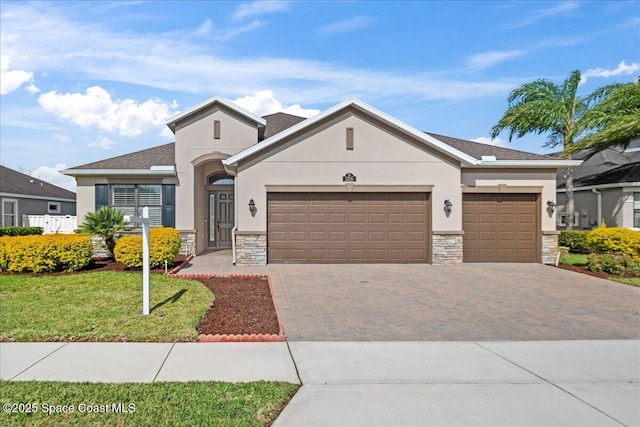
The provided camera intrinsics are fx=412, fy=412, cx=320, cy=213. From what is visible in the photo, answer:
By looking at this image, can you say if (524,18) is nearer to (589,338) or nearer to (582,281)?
(582,281)

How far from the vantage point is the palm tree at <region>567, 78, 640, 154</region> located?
58.1 feet

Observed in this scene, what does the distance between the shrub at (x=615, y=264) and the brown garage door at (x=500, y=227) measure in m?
2.28

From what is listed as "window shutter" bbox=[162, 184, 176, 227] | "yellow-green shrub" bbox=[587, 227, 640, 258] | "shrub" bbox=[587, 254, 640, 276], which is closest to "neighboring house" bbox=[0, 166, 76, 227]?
"window shutter" bbox=[162, 184, 176, 227]

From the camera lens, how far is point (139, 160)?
16.4m

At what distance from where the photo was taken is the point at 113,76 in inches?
576

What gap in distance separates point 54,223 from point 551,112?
25.1 meters

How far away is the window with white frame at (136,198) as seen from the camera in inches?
622

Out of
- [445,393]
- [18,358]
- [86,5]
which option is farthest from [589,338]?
[86,5]

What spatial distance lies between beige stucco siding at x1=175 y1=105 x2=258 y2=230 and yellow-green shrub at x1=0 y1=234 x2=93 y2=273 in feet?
14.6

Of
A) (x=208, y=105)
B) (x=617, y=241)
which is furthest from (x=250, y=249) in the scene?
(x=617, y=241)

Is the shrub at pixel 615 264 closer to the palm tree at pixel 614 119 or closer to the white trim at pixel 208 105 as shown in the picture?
the palm tree at pixel 614 119

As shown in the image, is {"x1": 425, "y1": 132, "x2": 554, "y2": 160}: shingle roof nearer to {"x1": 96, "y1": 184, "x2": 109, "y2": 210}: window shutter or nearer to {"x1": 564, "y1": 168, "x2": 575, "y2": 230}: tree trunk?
{"x1": 564, "y1": 168, "x2": 575, "y2": 230}: tree trunk

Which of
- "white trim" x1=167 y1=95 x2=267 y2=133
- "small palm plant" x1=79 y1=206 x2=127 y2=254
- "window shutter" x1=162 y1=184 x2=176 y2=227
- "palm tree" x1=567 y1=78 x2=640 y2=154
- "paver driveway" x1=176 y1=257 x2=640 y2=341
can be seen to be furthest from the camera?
"palm tree" x1=567 y1=78 x2=640 y2=154

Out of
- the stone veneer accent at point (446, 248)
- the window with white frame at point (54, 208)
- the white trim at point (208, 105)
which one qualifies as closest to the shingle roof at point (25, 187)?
the window with white frame at point (54, 208)
